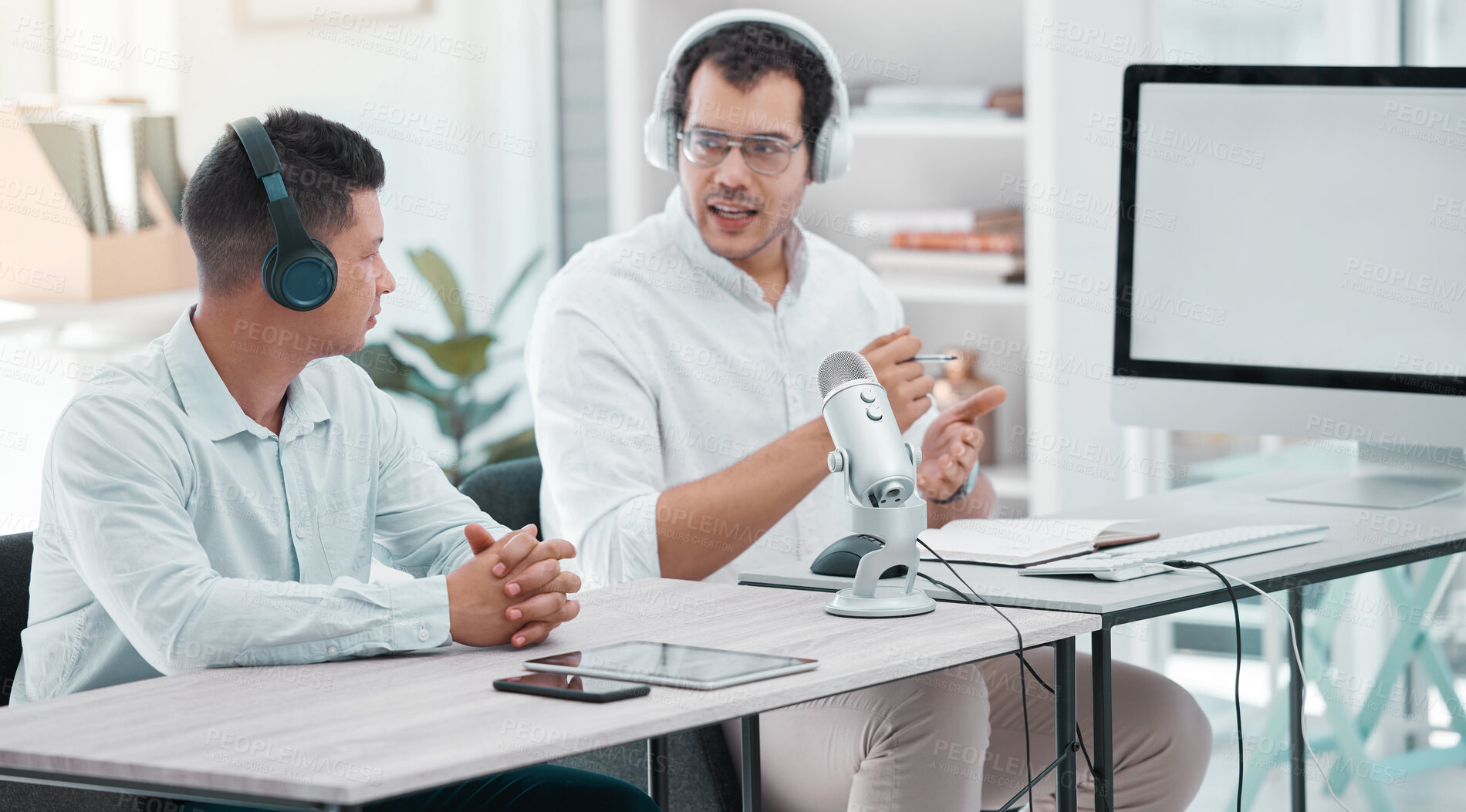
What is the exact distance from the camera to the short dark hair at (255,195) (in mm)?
1393

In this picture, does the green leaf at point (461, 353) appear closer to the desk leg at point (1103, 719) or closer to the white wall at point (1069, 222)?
the white wall at point (1069, 222)

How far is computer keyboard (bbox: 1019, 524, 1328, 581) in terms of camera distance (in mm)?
1525

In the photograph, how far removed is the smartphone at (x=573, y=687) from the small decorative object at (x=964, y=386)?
1946 mm

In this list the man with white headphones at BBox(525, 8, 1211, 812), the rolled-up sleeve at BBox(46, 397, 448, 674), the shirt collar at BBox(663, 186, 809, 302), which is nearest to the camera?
the rolled-up sleeve at BBox(46, 397, 448, 674)

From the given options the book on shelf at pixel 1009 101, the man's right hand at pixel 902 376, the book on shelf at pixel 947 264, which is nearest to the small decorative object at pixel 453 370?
the book on shelf at pixel 947 264

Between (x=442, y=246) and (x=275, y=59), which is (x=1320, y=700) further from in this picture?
(x=275, y=59)

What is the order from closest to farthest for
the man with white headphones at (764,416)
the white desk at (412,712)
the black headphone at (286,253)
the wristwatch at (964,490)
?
the white desk at (412,712)
the black headphone at (286,253)
the man with white headphones at (764,416)
the wristwatch at (964,490)

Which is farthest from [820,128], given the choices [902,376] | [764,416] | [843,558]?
[843,558]

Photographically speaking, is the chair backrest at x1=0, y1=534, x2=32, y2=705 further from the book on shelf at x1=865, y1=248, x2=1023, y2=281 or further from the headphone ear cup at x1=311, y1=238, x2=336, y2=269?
the book on shelf at x1=865, y1=248, x2=1023, y2=281

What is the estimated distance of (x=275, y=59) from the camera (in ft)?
9.34

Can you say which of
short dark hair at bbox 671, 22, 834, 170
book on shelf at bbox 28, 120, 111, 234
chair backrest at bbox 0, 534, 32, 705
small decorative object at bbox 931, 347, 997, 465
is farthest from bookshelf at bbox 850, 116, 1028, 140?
chair backrest at bbox 0, 534, 32, 705

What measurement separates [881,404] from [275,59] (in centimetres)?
192

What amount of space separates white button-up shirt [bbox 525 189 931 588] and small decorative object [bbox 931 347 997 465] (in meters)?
0.87

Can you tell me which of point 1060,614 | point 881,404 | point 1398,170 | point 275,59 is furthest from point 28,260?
point 1398,170
